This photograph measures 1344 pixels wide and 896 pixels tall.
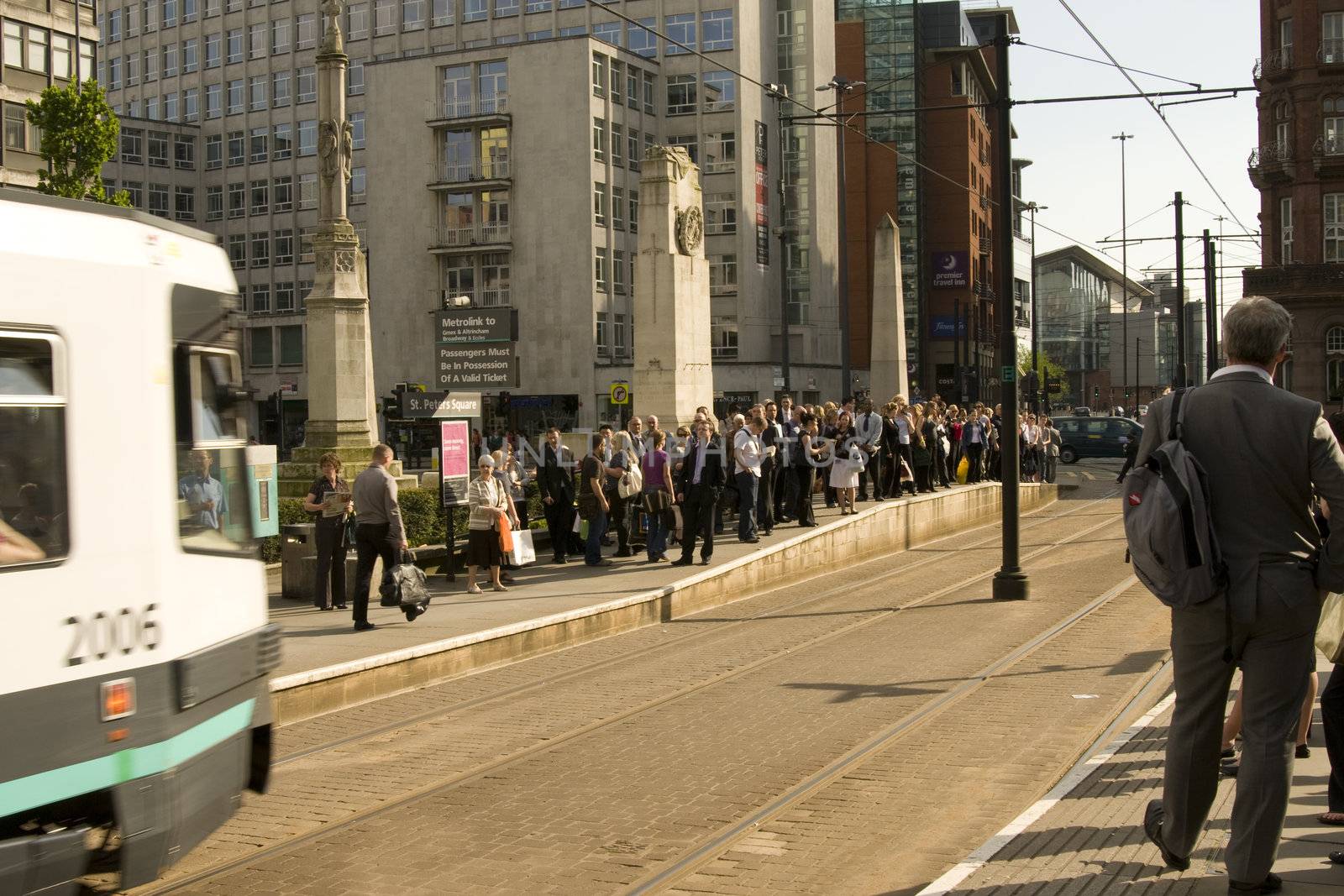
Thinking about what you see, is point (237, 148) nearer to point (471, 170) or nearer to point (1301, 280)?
point (471, 170)

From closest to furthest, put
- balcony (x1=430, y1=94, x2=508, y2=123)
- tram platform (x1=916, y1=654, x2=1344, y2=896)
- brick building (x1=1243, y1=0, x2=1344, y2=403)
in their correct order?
tram platform (x1=916, y1=654, x2=1344, y2=896)
balcony (x1=430, y1=94, x2=508, y2=123)
brick building (x1=1243, y1=0, x2=1344, y2=403)

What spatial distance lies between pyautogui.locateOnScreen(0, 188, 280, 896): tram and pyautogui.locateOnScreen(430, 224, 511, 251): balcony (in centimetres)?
6045

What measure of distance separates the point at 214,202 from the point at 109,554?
83.1 m

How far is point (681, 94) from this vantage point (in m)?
70.1

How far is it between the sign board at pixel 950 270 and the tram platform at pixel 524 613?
64.1 m

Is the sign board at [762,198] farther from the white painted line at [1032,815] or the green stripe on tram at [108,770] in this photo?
the green stripe on tram at [108,770]

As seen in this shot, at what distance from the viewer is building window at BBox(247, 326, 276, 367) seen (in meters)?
79.2

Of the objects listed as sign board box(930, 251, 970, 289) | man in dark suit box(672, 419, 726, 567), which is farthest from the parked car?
man in dark suit box(672, 419, 726, 567)

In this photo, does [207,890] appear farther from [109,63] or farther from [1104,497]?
[109,63]

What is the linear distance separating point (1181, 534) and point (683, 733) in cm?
541

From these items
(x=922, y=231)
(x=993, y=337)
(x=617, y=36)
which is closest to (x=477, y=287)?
(x=617, y=36)

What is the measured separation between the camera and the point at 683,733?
10.0 meters

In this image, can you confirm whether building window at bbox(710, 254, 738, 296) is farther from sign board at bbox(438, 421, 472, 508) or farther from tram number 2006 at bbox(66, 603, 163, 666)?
tram number 2006 at bbox(66, 603, 163, 666)

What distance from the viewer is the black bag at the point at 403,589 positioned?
13.9 m
